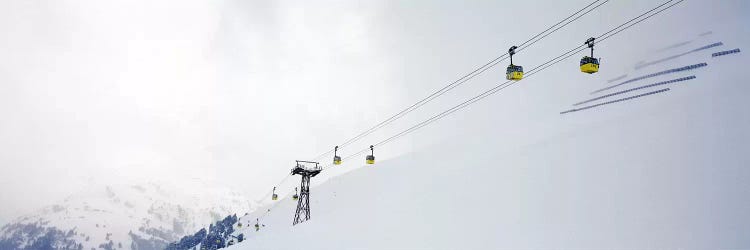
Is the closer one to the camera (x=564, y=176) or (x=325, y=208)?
(x=564, y=176)

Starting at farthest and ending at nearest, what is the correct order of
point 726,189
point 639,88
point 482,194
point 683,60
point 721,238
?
point 683,60 < point 639,88 < point 482,194 < point 726,189 < point 721,238

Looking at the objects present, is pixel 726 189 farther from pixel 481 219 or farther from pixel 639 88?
pixel 639 88

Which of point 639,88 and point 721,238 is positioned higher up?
point 639,88

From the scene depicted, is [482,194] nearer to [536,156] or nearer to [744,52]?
[536,156]

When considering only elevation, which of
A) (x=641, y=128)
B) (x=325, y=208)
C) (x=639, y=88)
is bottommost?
(x=325, y=208)

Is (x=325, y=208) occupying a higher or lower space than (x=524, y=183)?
lower

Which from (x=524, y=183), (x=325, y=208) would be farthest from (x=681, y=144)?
(x=325, y=208)

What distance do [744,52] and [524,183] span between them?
197 feet

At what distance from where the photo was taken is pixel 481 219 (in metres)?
20.0

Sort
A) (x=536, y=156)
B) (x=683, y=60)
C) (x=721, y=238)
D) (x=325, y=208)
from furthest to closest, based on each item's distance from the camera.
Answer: (x=325, y=208) < (x=683, y=60) < (x=536, y=156) < (x=721, y=238)

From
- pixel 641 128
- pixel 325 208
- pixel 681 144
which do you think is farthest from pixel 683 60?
pixel 325 208

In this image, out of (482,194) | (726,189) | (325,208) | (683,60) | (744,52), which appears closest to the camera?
(726,189)

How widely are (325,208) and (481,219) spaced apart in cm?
14497

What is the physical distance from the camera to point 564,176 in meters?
23.4
